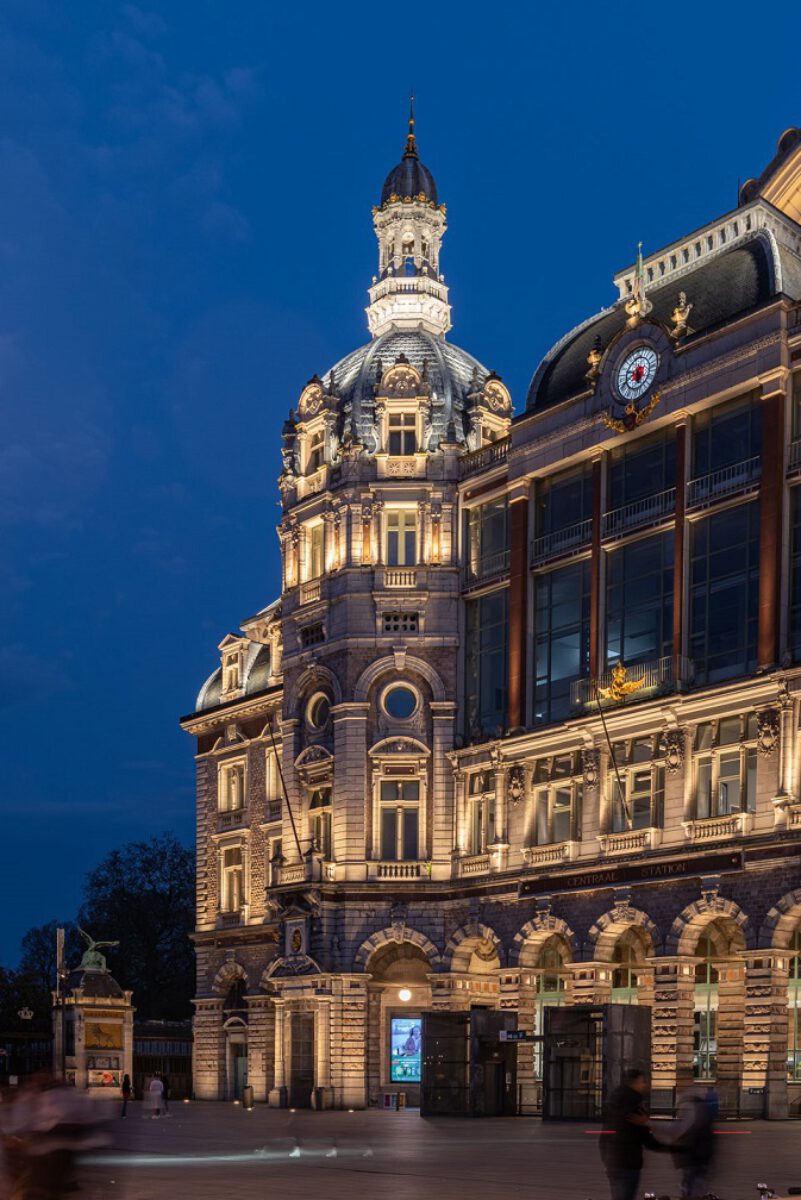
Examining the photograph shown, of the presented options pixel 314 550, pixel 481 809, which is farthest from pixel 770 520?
pixel 314 550

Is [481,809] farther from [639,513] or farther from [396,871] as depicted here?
[639,513]

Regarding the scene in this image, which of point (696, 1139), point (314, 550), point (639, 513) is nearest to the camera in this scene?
point (696, 1139)

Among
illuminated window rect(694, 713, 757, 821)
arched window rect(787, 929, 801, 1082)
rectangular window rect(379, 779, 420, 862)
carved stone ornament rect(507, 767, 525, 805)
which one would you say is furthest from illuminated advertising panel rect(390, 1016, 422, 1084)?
illuminated window rect(694, 713, 757, 821)

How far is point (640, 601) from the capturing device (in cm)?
7412

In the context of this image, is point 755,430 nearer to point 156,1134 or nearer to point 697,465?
point 697,465

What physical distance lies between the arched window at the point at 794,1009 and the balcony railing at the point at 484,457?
2702cm

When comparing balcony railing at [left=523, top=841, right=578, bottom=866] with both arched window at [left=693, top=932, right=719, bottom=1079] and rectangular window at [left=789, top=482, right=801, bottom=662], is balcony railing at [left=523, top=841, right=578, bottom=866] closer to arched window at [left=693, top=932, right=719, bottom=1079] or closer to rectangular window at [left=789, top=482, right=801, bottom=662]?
arched window at [left=693, top=932, right=719, bottom=1079]

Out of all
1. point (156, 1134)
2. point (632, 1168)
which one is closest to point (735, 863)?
point (156, 1134)

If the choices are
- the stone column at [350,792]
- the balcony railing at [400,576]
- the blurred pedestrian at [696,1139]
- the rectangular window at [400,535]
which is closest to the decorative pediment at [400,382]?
the rectangular window at [400,535]

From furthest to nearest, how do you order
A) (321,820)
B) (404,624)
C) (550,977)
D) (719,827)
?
(321,820) → (404,624) → (550,977) → (719,827)

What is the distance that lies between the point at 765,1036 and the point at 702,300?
30568mm

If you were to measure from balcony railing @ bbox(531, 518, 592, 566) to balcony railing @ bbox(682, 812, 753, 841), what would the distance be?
46.2 ft

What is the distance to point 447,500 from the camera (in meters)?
86.1

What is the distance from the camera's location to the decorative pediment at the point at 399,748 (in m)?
83.5
